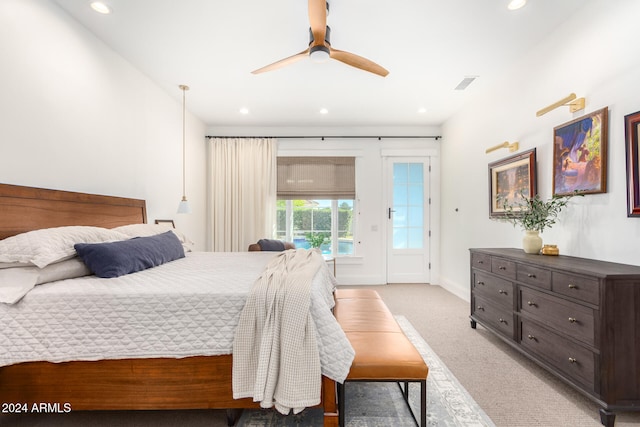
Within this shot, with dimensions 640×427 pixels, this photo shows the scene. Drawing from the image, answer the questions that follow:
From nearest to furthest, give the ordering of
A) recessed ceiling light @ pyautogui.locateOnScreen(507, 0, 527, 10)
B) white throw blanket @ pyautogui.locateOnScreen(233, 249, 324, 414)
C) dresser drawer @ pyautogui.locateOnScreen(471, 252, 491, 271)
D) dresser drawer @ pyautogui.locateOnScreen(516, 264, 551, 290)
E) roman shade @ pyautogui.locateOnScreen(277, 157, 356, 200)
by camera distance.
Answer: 1. white throw blanket @ pyautogui.locateOnScreen(233, 249, 324, 414)
2. dresser drawer @ pyautogui.locateOnScreen(516, 264, 551, 290)
3. recessed ceiling light @ pyautogui.locateOnScreen(507, 0, 527, 10)
4. dresser drawer @ pyautogui.locateOnScreen(471, 252, 491, 271)
5. roman shade @ pyautogui.locateOnScreen(277, 157, 356, 200)

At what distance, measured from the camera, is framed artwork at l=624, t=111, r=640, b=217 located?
1.75 meters

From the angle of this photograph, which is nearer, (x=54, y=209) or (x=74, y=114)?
(x=54, y=209)

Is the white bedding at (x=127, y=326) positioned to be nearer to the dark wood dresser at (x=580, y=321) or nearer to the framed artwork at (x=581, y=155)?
the dark wood dresser at (x=580, y=321)

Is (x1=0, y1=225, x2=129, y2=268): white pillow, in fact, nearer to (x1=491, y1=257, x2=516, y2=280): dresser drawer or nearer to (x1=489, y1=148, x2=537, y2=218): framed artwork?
(x1=491, y1=257, x2=516, y2=280): dresser drawer

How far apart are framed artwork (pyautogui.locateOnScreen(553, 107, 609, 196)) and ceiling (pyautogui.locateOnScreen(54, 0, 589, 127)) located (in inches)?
36.2

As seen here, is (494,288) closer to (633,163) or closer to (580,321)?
(580,321)

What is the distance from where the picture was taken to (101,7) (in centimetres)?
216

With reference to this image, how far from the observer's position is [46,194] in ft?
6.72

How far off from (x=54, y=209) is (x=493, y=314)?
3707 mm

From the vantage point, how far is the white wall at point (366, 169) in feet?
15.9

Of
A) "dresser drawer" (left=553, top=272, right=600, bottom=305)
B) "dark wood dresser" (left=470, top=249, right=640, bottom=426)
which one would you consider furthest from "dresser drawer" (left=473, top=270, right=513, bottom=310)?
"dresser drawer" (left=553, top=272, right=600, bottom=305)

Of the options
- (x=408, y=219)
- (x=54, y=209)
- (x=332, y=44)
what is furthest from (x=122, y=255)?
(x=408, y=219)

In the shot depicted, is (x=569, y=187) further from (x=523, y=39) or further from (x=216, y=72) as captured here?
(x=216, y=72)

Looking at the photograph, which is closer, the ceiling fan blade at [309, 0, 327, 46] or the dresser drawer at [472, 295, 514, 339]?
the ceiling fan blade at [309, 0, 327, 46]
